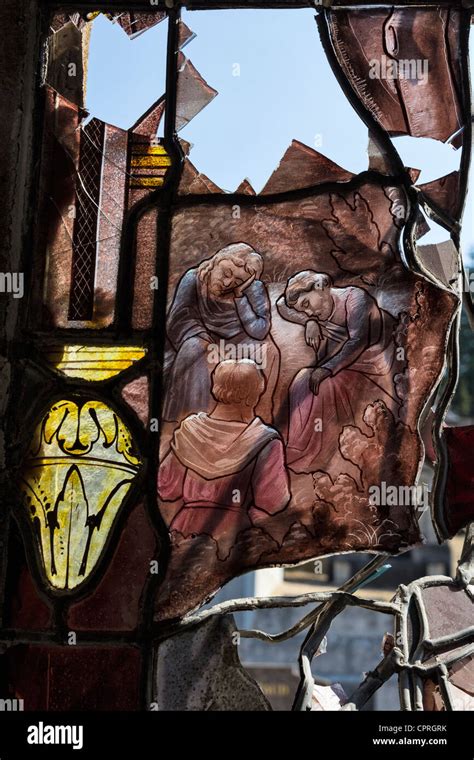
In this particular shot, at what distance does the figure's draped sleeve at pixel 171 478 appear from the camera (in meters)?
3.06

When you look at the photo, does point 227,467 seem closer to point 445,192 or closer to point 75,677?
point 75,677

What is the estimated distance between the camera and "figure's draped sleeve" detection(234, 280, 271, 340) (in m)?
3.13

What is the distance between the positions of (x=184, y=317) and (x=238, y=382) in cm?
30

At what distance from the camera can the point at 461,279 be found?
313 cm

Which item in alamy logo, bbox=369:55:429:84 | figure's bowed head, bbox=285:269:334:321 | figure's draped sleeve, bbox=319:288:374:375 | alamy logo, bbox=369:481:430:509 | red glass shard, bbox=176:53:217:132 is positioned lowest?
alamy logo, bbox=369:481:430:509

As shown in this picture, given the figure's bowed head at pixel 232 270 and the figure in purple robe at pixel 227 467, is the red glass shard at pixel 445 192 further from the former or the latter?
the figure in purple robe at pixel 227 467

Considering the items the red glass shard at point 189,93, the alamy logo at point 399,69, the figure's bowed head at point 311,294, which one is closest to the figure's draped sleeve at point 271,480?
Answer: the figure's bowed head at point 311,294

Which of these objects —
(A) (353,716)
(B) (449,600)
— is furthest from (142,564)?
(B) (449,600)

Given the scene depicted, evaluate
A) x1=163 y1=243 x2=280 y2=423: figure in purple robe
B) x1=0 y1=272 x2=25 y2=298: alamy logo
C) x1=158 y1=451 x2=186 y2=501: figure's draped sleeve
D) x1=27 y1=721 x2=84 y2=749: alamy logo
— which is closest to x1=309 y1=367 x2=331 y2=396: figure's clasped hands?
x1=163 y1=243 x2=280 y2=423: figure in purple robe

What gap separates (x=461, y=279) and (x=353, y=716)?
150cm

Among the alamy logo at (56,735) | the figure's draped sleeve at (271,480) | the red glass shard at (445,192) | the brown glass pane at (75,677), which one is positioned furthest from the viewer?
the red glass shard at (445,192)

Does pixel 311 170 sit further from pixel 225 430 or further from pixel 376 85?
pixel 225 430

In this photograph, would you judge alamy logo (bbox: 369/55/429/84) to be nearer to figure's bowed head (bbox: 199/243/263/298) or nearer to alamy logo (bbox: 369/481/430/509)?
figure's bowed head (bbox: 199/243/263/298)

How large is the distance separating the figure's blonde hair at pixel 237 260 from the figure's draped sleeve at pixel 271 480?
61cm
